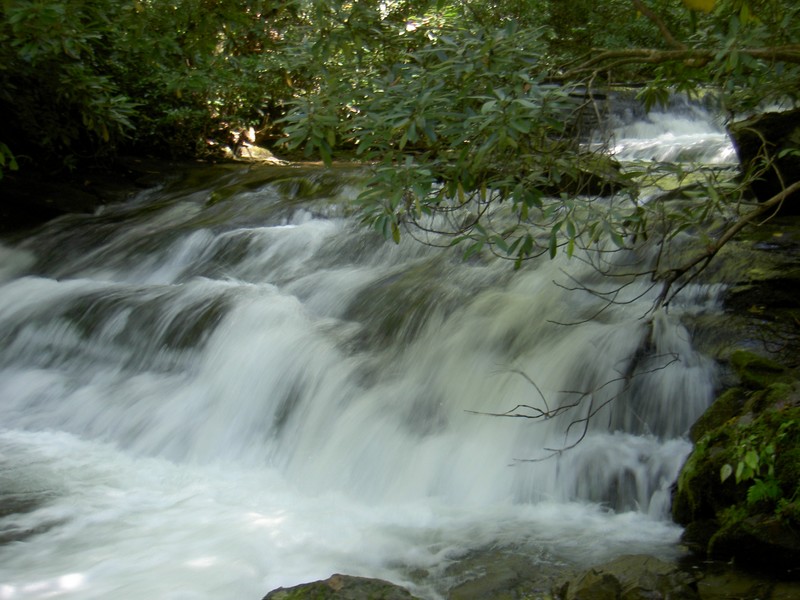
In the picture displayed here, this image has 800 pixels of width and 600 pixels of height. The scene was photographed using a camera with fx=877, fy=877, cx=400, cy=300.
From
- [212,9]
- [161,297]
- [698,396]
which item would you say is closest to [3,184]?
[161,297]

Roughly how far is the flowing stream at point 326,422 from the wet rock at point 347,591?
548 mm

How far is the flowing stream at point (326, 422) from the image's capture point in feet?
13.9

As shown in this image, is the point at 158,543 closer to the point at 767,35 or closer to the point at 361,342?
the point at 361,342

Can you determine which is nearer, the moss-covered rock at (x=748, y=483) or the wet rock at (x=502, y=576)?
the moss-covered rock at (x=748, y=483)

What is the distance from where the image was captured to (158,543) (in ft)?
14.3

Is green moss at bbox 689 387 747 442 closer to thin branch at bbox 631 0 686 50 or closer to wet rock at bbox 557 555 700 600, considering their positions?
wet rock at bbox 557 555 700 600

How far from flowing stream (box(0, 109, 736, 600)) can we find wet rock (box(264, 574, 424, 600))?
0.55 metres

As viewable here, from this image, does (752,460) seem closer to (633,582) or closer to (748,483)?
(748,483)

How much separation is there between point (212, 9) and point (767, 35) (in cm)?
346

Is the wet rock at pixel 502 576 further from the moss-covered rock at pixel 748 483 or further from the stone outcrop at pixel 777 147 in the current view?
the stone outcrop at pixel 777 147

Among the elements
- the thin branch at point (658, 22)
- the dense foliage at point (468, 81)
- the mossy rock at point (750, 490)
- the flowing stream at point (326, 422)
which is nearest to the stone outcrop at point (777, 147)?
the dense foliage at point (468, 81)

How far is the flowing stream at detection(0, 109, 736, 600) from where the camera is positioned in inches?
167

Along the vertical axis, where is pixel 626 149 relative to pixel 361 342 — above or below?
above

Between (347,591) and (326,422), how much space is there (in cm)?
246
